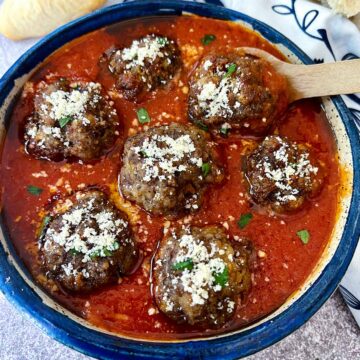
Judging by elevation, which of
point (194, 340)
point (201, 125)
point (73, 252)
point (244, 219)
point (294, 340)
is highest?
point (201, 125)

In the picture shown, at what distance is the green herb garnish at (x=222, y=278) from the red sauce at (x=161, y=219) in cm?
27

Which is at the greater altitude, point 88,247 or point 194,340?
point 88,247

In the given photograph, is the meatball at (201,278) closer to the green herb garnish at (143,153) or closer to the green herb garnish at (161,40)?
the green herb garnish at (143,153)

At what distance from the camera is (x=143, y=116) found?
3.22 m

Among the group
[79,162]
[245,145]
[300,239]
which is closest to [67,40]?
[79,162]

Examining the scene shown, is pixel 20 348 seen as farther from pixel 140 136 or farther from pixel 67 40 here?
pixel 67 40

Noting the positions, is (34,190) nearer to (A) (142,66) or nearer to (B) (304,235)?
(A) (142,66)

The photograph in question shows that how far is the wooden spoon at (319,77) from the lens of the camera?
3.20 metres

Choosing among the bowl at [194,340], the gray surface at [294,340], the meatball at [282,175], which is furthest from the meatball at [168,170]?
the gray surface at [294,340]

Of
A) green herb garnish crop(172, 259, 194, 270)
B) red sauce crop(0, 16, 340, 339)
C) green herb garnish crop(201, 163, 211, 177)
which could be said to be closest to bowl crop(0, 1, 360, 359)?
red sauce crop(0, 16, 340, 339)

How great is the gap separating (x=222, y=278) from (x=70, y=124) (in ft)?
3.65

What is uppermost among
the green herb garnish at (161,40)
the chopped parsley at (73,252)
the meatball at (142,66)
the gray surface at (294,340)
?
the green herb garnish at (161,40)

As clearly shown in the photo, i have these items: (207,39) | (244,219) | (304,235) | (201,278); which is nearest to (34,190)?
(201,278)

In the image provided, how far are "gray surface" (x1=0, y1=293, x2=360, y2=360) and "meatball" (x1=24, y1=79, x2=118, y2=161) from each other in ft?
3.79
